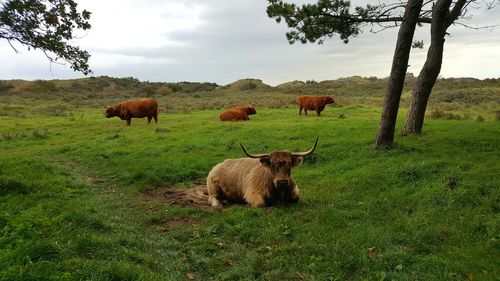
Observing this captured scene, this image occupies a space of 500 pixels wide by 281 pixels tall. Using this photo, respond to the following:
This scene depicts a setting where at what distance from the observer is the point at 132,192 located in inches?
433

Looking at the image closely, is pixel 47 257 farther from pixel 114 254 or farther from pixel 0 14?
pixel 0 14

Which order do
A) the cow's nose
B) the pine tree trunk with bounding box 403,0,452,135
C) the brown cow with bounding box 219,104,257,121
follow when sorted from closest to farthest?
the cow's nose < the pine tree trunk with bounding box 403,0,452,135 < the brown cow with bounding box 219,104,257,121

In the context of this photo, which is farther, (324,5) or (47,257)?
(324,5)

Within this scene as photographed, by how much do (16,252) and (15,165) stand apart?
30.9 ft

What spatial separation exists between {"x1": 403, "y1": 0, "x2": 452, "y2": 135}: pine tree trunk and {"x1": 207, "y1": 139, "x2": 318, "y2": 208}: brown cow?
7483mm

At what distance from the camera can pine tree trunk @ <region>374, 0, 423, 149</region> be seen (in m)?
12.8

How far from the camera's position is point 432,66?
1520cm

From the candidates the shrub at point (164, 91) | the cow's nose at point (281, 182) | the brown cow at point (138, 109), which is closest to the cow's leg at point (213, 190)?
the cow's nose at point (281, 182)

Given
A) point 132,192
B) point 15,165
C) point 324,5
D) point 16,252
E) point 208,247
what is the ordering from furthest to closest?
1. point 324,5
2. point 15,165
3. point 132,192
4. point 208,247
5. point 16,252

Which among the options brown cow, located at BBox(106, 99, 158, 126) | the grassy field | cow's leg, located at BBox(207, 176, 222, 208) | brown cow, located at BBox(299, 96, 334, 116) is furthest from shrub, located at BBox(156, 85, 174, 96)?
cow's leg, located at BBox(207, 176, 222, 208)

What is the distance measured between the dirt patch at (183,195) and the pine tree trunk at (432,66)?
8184 millimetres

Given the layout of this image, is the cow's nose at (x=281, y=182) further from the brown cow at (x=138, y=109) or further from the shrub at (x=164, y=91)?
the shrub at (x=164, y=91)

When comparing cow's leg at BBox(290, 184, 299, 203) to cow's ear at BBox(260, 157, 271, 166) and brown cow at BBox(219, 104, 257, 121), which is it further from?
brown cow at BBox(219, 104, 257, 121)

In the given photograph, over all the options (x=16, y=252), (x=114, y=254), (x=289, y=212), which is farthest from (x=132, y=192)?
(x=16, y=252)
